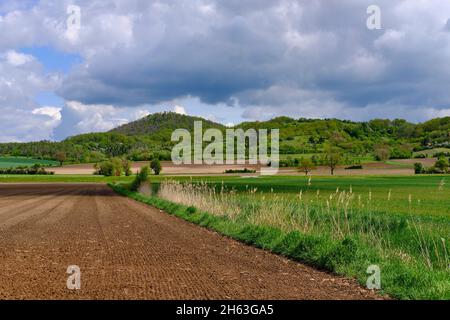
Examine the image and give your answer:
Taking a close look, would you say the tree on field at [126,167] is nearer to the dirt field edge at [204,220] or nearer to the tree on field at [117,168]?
the tree on field at [117,168]

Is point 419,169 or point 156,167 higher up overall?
point 156,167

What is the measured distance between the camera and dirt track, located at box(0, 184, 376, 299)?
8.55 metres

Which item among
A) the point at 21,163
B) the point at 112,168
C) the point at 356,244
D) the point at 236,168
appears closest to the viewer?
the point at 356,244

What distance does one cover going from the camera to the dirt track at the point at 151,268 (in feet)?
28.1

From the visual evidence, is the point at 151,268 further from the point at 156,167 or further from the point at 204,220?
the point at 156,167

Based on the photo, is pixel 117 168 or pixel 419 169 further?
pixel 117 168

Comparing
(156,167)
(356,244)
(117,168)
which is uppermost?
(156,167)

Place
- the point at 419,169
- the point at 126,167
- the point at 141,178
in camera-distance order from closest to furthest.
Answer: the point at 141,178, the point at 419,169, the point at 126,167

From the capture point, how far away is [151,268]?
10.9 metres

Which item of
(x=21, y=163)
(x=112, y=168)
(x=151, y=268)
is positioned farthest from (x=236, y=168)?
(x=151, y=268)

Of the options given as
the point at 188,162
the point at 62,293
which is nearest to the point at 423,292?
the point at 62,293

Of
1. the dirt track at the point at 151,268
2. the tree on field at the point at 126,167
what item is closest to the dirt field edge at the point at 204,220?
the dirt track at the point at 151,268

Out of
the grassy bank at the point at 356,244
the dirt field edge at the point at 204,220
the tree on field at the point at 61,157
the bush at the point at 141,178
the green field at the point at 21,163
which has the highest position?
the tree on field at the point at 61,157

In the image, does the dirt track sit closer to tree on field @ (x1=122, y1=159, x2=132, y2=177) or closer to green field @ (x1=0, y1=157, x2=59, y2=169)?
tree on field @ (x1=122, y1=159, x2=132, y2=177)
